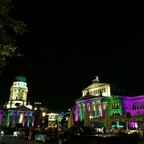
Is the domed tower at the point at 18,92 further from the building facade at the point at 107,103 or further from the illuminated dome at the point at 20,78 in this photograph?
the building facade at the point at 107,103

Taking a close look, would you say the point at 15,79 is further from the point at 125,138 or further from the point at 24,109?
the point at 125,138

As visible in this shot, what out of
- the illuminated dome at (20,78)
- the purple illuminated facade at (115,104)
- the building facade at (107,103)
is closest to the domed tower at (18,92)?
the illuminated dome at (20,78)

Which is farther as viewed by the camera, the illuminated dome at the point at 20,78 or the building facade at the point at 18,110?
the illuminated dome at the point at 20,78

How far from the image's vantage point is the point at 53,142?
27.7m

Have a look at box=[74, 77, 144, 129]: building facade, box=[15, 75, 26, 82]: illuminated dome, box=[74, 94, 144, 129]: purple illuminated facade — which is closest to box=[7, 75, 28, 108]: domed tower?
box=[15, 75, 26, 82]: illuminated dome

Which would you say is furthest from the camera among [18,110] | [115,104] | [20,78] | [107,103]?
[20,78]

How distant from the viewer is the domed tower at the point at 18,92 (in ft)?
433

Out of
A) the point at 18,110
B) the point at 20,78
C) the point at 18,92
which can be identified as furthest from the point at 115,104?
the point at 20,78

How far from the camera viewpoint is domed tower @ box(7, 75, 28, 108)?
13188 cm

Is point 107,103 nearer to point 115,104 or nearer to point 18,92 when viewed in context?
point 115,104

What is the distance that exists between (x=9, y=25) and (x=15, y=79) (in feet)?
422

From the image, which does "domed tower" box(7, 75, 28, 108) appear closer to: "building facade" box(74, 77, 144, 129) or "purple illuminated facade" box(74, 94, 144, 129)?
"building facade" box(74, 77, 144, 129)

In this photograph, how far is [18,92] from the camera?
13350 centimetres

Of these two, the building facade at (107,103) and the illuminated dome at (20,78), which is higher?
the illuminated dome at (20,78)
